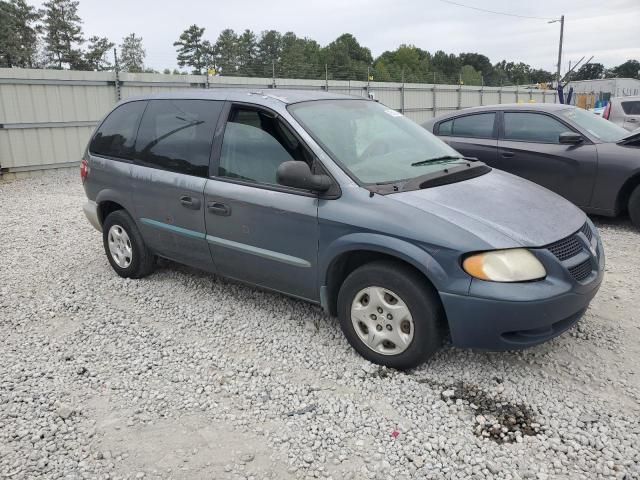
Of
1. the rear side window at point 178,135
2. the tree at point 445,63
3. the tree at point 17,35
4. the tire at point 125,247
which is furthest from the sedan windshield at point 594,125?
the tree at point 445,63

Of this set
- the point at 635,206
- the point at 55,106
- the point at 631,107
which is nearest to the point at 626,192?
the point at 635,206

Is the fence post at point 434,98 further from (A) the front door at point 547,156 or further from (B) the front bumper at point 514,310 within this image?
(B) the front bumper at point 514,310

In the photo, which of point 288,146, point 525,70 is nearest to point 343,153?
point 288,146

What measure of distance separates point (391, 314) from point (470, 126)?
498 centimetres

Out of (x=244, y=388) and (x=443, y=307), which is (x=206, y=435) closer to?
(x=244, y=388)

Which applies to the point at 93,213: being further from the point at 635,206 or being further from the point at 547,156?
the point at 635,206

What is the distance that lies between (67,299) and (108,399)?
182cm

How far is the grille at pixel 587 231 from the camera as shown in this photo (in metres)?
3.41

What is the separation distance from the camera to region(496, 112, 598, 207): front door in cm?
642

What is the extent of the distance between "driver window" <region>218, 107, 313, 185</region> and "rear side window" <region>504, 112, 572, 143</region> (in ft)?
14.3

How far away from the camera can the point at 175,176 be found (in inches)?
168

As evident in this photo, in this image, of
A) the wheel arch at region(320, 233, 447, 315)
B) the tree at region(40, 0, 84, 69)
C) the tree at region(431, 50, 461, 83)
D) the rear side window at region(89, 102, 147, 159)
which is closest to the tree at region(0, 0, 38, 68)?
the tree at region(40, 0, 84, 69)

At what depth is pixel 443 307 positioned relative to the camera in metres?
3.05

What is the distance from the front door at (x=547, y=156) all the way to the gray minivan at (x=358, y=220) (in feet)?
9.77
